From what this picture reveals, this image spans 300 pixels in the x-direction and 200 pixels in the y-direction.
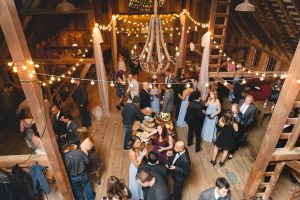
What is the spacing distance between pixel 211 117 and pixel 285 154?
1.88 meters

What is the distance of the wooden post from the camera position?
2408mm

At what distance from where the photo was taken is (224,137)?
181 inches

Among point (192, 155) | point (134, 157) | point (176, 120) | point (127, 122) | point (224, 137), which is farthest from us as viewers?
point (176, 120)

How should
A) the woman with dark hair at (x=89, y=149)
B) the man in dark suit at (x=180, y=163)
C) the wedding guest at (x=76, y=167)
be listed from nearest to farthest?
1. the man in dark suit at (x=180, y=163)
2. the wedding guest at (x=76, y=167)
3. the woman with dark hair at (x=89, y=149)

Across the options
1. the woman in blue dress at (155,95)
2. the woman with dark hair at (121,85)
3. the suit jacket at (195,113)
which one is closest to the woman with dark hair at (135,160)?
the suit jacket at (195,113)

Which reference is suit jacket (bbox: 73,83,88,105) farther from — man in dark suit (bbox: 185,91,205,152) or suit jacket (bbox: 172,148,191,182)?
suit jacket (bbox: 172,148,191,182)

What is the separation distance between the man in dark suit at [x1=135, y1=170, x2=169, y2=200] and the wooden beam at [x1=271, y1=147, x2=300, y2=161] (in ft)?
5.73

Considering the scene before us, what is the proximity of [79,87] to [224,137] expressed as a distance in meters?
3.39

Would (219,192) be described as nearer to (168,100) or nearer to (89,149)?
(89,149)

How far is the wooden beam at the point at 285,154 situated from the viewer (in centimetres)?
345

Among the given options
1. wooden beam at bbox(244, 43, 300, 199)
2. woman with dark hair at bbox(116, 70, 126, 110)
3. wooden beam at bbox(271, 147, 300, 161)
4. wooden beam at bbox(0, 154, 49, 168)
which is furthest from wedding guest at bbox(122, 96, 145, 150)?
wooden beam at bbox(271, 147, 300, 161)

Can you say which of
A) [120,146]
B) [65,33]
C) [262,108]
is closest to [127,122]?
[120,146]

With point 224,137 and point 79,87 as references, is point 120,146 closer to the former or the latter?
point 79,87

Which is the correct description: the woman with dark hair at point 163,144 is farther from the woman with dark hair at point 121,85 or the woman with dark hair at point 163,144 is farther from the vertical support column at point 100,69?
the woman with dark hair at point 121,85
